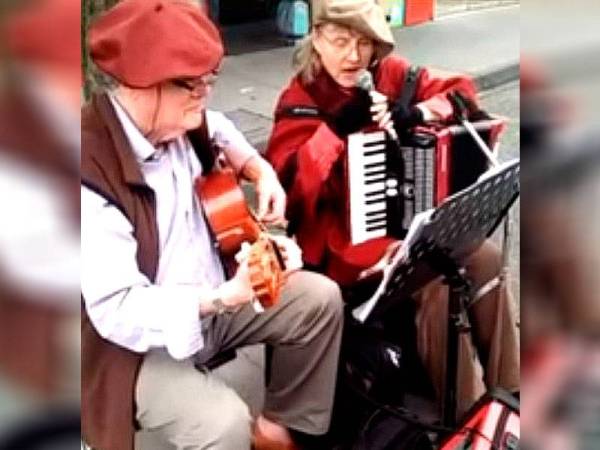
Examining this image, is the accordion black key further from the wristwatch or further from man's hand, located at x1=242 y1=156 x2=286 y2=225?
the wristwatch

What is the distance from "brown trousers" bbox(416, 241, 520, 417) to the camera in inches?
121

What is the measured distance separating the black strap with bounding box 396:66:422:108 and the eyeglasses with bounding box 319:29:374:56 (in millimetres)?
186

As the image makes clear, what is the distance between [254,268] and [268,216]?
411 mm

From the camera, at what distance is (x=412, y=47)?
8406 mm

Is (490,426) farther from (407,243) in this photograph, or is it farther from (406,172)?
(406,172)

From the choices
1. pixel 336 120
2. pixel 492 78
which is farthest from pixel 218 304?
pixel 492 78

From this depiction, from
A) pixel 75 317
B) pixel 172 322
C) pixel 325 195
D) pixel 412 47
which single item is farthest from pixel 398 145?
pixel 412 47

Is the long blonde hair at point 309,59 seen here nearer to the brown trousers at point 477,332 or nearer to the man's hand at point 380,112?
the man's hand at point 380,112

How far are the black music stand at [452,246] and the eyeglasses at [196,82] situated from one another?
0.52m

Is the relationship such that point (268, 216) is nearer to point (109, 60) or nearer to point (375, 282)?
point (375, 282)

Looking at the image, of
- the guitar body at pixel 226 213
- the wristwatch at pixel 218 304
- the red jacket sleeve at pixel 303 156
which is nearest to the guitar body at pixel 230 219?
the guitar body at pixel 226 213

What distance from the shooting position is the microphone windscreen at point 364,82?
114 inches

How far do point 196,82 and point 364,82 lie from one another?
0.69 metres

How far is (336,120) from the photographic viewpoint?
2842 mm
